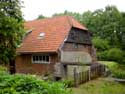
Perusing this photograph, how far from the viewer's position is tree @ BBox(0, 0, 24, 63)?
895 inches

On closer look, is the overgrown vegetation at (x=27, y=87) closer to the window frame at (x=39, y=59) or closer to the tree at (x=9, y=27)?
the tree at (x=9, y=27)

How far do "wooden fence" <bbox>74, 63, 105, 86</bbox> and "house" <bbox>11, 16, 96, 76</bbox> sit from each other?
1.91m

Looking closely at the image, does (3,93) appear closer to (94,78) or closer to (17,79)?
(17,79)

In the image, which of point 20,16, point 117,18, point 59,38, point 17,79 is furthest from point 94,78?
point 117,18

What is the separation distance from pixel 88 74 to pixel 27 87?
2004 centimetres

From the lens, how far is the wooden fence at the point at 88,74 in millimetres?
24638

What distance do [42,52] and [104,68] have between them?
27.0ft

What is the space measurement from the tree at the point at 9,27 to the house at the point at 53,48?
16.2 ft

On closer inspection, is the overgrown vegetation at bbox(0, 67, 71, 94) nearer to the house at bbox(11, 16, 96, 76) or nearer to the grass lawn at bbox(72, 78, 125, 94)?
the grass lawn at bbox(72, 78, 125, 94)

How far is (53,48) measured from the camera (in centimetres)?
2806

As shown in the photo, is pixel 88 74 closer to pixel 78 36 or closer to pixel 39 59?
pixel 39 59

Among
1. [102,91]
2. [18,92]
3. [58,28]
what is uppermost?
[58,28]

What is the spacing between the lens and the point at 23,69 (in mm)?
31078

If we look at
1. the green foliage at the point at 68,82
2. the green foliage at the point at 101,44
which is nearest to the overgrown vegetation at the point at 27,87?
the green foliage at the point at 68,82
